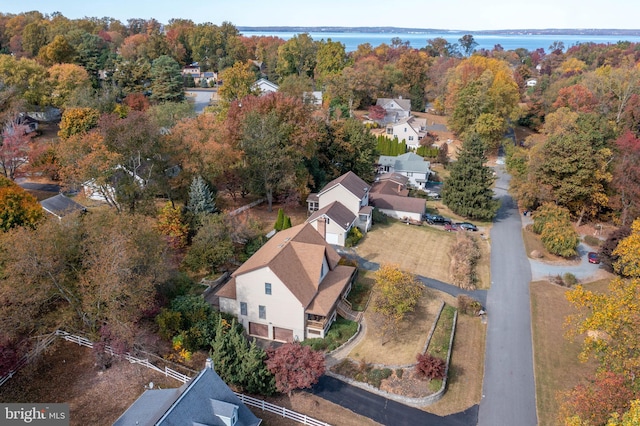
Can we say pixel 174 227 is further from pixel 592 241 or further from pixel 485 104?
pixel 485 104

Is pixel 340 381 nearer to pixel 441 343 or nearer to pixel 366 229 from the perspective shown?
pixel 441 343

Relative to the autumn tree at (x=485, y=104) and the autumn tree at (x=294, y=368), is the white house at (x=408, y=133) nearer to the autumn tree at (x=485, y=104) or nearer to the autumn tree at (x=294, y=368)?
the autumn tree at (x=485, y=104)

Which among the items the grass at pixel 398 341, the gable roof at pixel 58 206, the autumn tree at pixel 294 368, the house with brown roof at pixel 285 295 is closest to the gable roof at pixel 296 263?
the house with brown roof at pixel 285 295

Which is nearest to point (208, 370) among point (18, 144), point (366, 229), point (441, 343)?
point (441, 343)

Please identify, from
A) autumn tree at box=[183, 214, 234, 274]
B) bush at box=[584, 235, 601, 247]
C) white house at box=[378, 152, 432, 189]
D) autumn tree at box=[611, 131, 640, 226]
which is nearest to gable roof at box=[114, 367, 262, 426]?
autumn tree at box=[183, 214, 234, 274]

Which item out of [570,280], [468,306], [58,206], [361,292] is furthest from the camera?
[570,280]

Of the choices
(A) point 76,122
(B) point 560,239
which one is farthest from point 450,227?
(A) point 76,122

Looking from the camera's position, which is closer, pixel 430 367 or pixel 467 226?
pixel 430 367

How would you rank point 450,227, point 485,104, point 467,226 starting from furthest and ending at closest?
point 485,104 < point 467,226 < point 450,227
